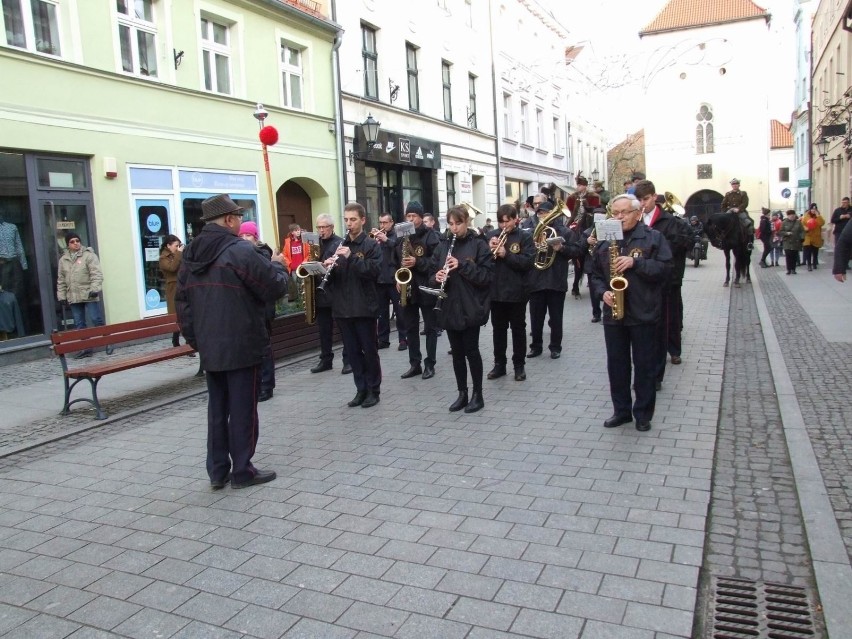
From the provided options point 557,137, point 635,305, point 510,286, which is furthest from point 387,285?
point 557,137

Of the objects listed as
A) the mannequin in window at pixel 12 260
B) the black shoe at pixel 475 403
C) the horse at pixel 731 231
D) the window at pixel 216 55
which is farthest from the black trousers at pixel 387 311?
the horse at pixel 731 231

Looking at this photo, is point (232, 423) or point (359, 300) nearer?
point (232, 423)

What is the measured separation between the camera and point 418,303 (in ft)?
29.0

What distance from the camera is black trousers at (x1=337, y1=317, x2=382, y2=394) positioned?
7.23 m

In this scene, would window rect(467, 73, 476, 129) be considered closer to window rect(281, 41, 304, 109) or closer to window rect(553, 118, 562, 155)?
window rect(281, 41, 304, 109)

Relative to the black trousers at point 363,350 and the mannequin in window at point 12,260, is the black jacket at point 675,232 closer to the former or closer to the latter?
the black trousers at point 363,350

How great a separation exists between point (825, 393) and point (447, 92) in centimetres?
1993

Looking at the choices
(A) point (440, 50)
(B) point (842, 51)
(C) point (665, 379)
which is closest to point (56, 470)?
(C) point (665, 379)

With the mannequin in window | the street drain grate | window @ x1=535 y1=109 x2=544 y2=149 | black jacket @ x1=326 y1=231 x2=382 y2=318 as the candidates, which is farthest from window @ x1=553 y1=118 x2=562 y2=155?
the street drain grate

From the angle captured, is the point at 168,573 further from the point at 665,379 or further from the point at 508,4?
the point at 508,4

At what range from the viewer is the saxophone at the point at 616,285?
5.73 metres

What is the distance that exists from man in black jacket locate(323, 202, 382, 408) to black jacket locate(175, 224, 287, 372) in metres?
2.19

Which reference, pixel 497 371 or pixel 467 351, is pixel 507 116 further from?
pixel 467 351

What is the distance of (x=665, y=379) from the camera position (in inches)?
305
